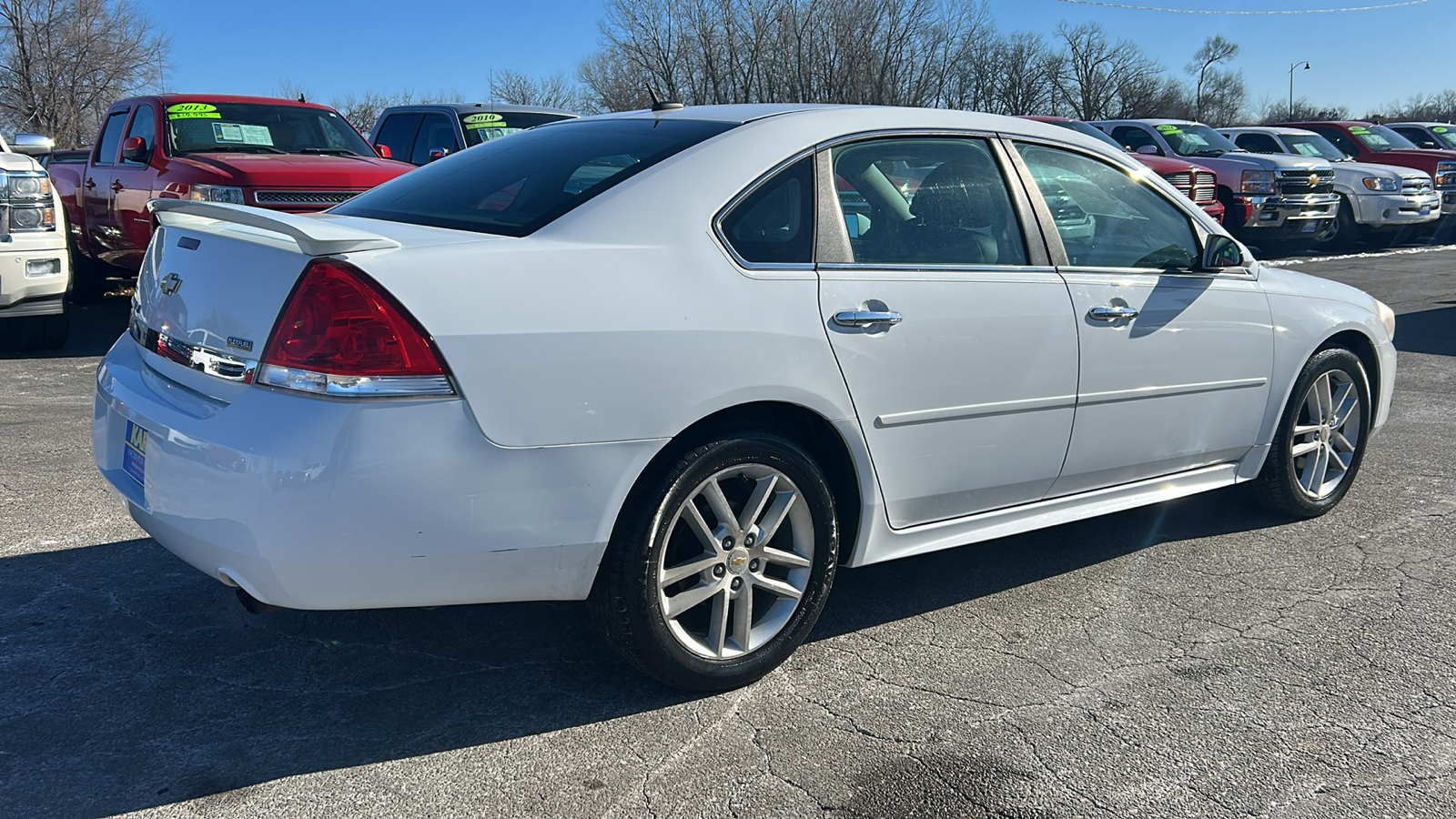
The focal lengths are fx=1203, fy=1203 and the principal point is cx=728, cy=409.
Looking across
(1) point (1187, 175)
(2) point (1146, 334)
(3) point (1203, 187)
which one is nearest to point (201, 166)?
(2) point (1146, 334)

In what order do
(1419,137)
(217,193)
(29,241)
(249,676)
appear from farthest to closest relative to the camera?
(1419,137), (217,193), (29,241), (249,676)

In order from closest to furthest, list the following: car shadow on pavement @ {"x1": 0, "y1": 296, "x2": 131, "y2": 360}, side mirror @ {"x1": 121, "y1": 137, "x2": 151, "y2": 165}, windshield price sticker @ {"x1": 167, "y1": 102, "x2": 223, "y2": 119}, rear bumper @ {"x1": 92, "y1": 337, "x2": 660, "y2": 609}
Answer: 1. rear bumper @ {"x1": 92, "y1": 337, "x2": 660, "y2": 609}
2. car shadow on pavement @ {"x1": 0, "y1": 296, "x2": 131, "y2": 360}
3. side mirror @ {"x1": 121, "y1": 137, "x2": 151, "y2": 165}
4. windshield price sticker @ {"x1": 167, "y1": 102, "x2": 223, "y2": 119}

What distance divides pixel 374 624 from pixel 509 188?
1356mm

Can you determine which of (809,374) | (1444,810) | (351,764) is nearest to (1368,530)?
(1444,810)

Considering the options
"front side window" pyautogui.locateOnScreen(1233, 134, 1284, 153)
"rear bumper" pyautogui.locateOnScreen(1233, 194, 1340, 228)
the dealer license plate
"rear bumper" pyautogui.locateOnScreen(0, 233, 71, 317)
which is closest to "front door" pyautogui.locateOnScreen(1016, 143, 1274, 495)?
the dealer license plate

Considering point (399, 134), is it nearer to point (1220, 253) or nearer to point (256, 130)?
point (256, 130)

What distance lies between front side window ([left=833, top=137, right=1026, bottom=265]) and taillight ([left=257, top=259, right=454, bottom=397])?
129 cm

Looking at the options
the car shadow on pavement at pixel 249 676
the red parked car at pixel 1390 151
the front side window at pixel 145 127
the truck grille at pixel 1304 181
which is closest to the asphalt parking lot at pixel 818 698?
the car shadow on pavement at pixel 249 676

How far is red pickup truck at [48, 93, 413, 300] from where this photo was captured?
8.39 meters

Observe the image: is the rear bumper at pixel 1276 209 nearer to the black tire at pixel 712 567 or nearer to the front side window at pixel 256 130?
the front side window at pixel 256 130

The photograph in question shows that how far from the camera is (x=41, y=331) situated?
28.0 ft

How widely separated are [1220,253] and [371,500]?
308 cm

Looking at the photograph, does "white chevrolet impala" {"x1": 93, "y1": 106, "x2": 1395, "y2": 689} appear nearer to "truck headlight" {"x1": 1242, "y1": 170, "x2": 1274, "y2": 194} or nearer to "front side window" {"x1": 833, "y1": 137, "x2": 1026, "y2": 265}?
"front side window" {"x1": 833, "y1": 137, "x2": 1026, "y2": 265}

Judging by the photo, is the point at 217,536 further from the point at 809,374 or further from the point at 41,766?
the point at 809,374
